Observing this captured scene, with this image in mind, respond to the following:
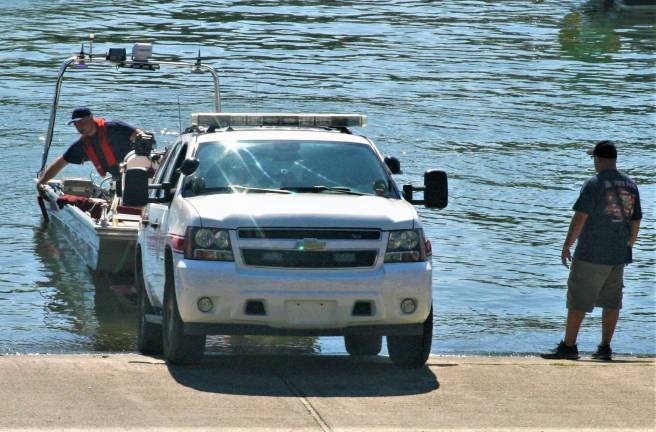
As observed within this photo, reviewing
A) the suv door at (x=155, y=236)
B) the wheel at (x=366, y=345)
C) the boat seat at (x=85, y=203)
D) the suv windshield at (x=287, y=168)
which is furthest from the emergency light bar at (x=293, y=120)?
the boat seat at (x=85, y=203)

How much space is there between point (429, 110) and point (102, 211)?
16125mm

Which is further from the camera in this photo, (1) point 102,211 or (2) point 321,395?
(1) point 102,211

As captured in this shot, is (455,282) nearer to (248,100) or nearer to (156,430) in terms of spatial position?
(156,430)

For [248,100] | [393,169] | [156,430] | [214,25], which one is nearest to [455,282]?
[393,169]

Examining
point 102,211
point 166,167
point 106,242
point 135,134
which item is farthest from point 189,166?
point 135,134

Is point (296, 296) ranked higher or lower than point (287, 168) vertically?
lower

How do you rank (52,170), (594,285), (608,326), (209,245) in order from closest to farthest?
(209,245)
(594,285)
(608,326)
(52,170)

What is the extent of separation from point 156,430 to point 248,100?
76.1 feet

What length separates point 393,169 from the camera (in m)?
11.3

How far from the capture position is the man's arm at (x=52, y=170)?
16766mm

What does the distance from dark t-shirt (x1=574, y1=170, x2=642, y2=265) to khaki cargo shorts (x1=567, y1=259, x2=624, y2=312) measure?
3.2 inches

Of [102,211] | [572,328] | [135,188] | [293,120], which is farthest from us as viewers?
[102,211]

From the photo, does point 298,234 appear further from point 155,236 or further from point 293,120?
point 293,120

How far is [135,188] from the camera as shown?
1033 centimetres
